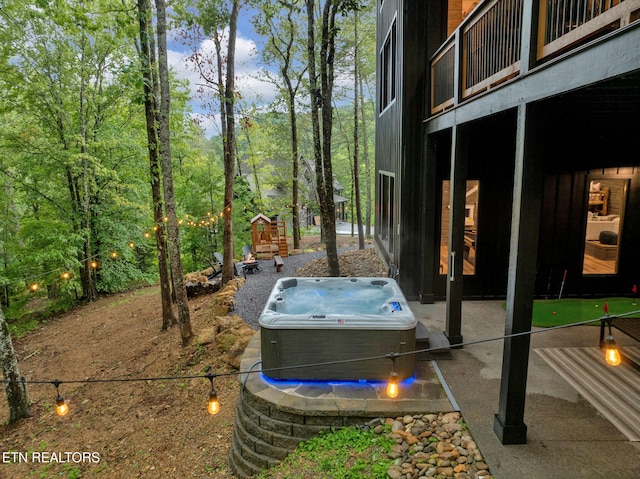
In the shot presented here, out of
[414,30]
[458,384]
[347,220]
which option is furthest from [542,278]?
[347,220]

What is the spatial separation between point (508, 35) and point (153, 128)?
6937 millimetres

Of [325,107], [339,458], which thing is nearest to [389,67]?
[325,107]

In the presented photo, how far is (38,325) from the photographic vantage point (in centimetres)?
1160

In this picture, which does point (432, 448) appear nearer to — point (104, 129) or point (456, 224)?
point (456, 224)

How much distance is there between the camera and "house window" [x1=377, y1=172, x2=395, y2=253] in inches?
386

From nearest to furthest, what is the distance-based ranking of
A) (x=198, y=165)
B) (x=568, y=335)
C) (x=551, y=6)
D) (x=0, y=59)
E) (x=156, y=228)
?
(x=551, y=6) → (x=568, y=335) → (x=156, y=228) → (x=0, y=59) → (x=198, y=165)

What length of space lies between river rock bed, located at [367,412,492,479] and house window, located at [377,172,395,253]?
6.07 m

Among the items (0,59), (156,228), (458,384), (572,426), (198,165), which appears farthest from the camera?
(198,165)

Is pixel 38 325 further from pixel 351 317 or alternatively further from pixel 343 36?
pixel 343 36

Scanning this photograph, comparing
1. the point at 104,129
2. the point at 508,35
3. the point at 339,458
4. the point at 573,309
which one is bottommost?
the point at 339,458

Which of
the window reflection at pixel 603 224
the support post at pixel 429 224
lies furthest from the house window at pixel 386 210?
the window reflection at pixel 603 224

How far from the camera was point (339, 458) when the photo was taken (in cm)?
369

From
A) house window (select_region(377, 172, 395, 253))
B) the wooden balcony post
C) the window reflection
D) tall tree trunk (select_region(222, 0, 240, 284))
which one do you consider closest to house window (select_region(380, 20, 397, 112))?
house window (select_region(377, 172, 395, 253))

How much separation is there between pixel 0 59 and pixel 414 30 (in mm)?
10691
